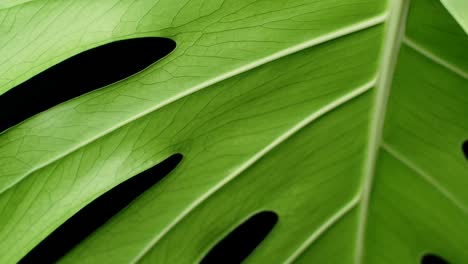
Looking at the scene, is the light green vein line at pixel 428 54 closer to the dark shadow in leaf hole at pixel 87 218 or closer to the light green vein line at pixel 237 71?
the light green vein line at pixel 237 71

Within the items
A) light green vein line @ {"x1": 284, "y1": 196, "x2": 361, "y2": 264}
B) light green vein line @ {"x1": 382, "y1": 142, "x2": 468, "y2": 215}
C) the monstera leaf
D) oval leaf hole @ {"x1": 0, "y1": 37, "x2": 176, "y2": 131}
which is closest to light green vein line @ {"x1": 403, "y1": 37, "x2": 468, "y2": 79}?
the monstera leaf

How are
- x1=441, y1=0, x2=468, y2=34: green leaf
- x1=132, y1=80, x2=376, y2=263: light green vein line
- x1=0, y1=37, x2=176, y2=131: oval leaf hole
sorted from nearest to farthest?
x1=441, y1=0, x2=468, y2=34: green leaf → x1=132, y1=80, x2=376, y2=263: light green vein line → x1=0, y1=37, x2=176, y2=131: oval leaf hole

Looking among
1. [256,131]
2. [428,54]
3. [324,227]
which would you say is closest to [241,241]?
[324,227]

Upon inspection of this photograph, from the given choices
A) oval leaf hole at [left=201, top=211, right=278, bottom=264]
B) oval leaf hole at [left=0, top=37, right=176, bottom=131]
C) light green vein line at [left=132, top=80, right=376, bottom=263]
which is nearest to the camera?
light green vein line at [left=132, top=80, right=376, bottom=263]

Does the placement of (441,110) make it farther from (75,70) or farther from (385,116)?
(75,70)

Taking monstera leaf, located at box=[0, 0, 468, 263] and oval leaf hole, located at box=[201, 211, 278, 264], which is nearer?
monstera leaf, located at box=[0, 0, 468, 263]

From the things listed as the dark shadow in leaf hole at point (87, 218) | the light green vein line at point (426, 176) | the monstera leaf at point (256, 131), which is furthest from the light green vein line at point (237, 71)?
the dark shadow in leaf hole at point (87, 218)

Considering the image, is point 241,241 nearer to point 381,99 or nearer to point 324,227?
point 324,227

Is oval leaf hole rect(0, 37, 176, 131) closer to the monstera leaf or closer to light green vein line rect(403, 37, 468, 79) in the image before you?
the monstera leaf
